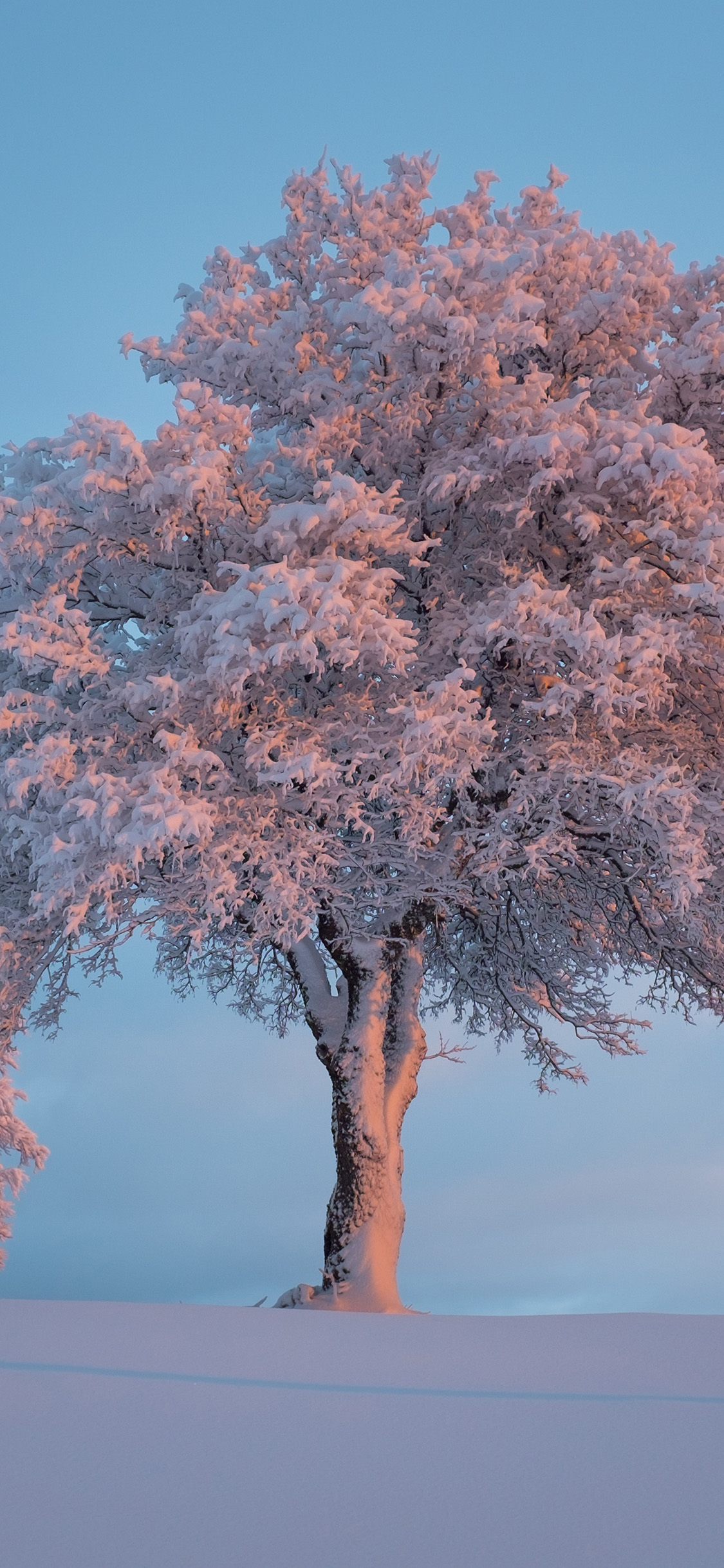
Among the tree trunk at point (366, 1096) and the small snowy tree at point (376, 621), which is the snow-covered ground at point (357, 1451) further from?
the tree trunk at point (366, 1096)

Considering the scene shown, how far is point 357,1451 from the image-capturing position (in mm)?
5426

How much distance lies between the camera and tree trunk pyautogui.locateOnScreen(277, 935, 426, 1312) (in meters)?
14.4

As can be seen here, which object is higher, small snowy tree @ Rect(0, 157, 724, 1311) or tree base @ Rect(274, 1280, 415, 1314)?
small snowy tree @ Rect(0, 157, 724, 1311)

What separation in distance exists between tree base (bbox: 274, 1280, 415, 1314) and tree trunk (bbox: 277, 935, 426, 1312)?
1 cm

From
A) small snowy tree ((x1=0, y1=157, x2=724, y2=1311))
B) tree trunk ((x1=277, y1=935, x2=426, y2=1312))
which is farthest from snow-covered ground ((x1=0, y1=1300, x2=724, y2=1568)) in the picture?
tree trunk ((x1=277, y1=935, x2=426, y2=1312))

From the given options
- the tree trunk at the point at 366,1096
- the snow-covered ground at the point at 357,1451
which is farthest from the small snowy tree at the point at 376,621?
the snow-covered ground at the point at 357,1451

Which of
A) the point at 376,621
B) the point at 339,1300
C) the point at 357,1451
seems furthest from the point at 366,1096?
the point at 357,1451

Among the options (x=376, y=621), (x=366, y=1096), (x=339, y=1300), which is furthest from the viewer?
(x=366, y=1096)

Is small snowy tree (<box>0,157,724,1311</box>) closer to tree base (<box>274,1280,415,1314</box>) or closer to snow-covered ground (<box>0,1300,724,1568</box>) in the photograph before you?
tree base (<box>274,1280,415,1314</box>)

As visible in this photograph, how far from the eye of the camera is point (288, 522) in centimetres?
1177

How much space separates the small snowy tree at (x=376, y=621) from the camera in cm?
1188

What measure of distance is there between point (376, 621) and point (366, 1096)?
256 inches

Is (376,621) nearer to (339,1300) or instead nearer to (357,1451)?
(357,1451)

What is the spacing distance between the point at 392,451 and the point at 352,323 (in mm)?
1409
